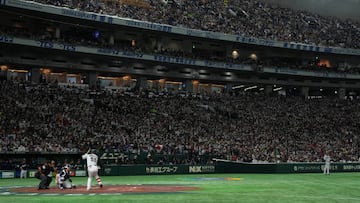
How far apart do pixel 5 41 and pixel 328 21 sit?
2152 inches

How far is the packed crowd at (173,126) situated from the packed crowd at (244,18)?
9946 millimetres

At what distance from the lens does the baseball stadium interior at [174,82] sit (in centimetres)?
4103

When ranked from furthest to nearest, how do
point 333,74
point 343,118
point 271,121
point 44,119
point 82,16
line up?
point 333,74
point 343,118
point 271,121
point 82,16
point 44,119

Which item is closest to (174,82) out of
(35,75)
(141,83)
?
(141,83)

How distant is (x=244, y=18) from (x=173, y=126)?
27946 millimetres

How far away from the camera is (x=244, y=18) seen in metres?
69.2

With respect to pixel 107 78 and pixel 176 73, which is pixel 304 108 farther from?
pixel 107 78

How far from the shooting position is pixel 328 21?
78.3 m

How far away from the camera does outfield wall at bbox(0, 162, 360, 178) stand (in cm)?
3484

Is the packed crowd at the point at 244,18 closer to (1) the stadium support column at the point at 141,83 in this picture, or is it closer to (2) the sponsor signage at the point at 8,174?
(1) the stadium support column at the point at 141,83

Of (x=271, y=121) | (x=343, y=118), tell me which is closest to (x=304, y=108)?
(x=343, y=118)

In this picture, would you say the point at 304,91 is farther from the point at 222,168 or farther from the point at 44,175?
the point at 44,175

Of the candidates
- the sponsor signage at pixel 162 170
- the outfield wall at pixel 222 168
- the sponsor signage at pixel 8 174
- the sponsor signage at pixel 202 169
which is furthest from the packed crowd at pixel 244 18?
the sponsor signage at pixel 8 174

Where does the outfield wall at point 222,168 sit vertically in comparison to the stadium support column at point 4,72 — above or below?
below
